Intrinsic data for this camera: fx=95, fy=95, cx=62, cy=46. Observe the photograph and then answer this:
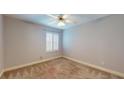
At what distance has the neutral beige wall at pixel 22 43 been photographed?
8.35ft

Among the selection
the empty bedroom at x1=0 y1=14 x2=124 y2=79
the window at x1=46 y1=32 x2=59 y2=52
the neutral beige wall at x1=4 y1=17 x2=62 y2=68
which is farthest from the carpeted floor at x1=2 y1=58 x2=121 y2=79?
the window at x1=46 y1=32 x2=59 y2=52

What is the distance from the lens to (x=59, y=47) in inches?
112

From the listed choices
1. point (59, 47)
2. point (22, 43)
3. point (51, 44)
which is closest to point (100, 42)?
point (59, 47)

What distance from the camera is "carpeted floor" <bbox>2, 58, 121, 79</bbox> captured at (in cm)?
220

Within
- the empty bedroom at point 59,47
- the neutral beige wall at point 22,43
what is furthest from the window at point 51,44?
the neutral beige wall at point 22,43

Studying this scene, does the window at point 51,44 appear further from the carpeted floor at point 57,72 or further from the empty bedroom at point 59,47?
the carpeted floor at point 57,72

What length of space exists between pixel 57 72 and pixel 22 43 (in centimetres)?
122

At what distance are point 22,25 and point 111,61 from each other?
267 centimetres

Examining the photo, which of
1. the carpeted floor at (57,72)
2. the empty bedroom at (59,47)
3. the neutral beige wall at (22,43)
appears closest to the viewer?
the carpeted floor at (57,72)

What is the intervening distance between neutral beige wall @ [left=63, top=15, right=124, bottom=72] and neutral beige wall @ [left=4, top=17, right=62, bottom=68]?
28.7 inches

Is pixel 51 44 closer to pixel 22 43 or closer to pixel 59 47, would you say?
pixel 59 47
